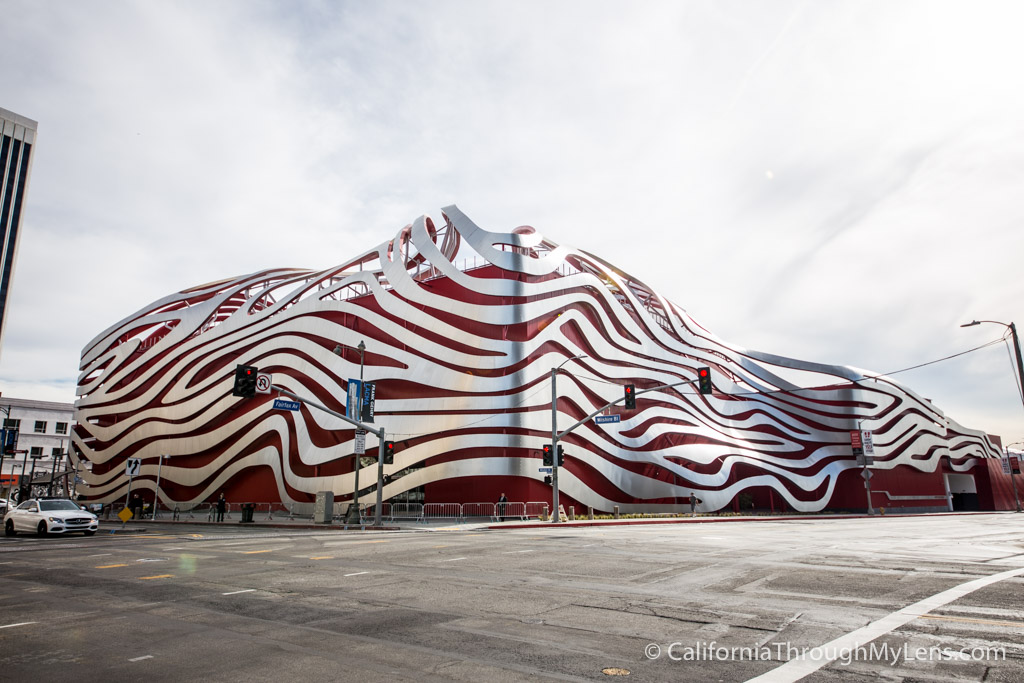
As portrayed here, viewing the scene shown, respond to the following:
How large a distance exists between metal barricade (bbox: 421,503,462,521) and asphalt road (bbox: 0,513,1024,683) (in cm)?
2219

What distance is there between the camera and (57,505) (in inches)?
968

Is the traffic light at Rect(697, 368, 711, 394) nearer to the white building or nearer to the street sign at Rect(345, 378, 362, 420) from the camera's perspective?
the street sign at Rect(345, 378, 362, 420)

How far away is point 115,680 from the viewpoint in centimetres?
559

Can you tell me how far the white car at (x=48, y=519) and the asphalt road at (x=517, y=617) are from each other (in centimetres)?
964

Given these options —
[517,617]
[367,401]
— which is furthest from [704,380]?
[517,617]

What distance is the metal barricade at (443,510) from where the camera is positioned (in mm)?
37344

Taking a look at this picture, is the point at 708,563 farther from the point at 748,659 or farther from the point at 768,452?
the point at 768,452

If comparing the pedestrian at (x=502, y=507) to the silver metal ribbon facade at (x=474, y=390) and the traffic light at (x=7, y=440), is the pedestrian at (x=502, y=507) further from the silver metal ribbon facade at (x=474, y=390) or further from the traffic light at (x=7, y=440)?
the traffic light at (x=7, y=440)

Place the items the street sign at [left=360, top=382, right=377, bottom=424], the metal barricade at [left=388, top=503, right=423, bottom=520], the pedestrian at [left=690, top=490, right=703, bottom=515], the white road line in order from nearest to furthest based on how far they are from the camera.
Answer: the white road line, the street sign at [left=360, top=382, right=377, bottom=424], the metal barricade at [left=388, top=503, right=423, bottom=520], the pedestrian at [left=690, top=490, right=703, bottom=515]

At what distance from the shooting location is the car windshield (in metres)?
24.1

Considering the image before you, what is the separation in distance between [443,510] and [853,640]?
32640 mm

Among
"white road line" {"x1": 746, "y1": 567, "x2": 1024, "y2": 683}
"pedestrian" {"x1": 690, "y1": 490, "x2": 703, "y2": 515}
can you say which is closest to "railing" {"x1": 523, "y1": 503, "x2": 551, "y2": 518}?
"pedestrian" {"x1": 690, "y1": 490, "x2": 703, "y2": 515}

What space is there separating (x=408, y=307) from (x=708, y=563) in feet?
112

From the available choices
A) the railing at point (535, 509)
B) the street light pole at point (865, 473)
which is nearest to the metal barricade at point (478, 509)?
the railing at point (535, 509)
